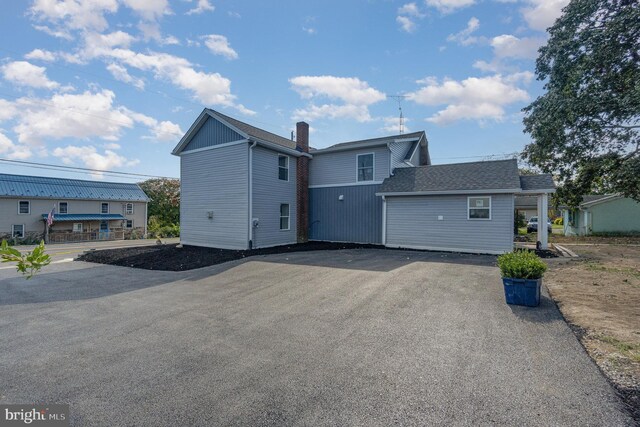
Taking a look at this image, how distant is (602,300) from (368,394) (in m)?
6.04

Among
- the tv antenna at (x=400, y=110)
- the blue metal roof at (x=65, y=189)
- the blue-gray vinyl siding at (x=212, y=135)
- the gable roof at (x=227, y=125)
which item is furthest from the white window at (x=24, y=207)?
the tv antenna at (x=400, y=110)

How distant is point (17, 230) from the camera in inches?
1015

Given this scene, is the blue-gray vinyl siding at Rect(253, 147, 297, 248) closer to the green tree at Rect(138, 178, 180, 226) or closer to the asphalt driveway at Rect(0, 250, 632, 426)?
the asphalt driveway at Rect(0, 250, 632, 426)

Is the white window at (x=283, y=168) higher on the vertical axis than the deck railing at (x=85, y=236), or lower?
higher

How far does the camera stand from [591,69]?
1251cm

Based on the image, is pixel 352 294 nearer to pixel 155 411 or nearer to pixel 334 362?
pixel 334 362

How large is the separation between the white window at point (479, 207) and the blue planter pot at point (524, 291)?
745cm

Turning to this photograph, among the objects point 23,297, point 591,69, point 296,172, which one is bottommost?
point 23,297

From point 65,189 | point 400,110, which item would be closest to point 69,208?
point 65,189

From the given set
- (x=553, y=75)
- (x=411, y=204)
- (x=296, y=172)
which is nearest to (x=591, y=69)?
(x=553, y=75)

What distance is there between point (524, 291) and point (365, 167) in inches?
428

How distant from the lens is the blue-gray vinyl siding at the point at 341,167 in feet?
49.9

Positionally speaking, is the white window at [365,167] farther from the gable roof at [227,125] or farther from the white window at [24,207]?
the white window at [24,207]

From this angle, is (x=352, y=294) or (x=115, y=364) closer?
(x=115, y=364)
